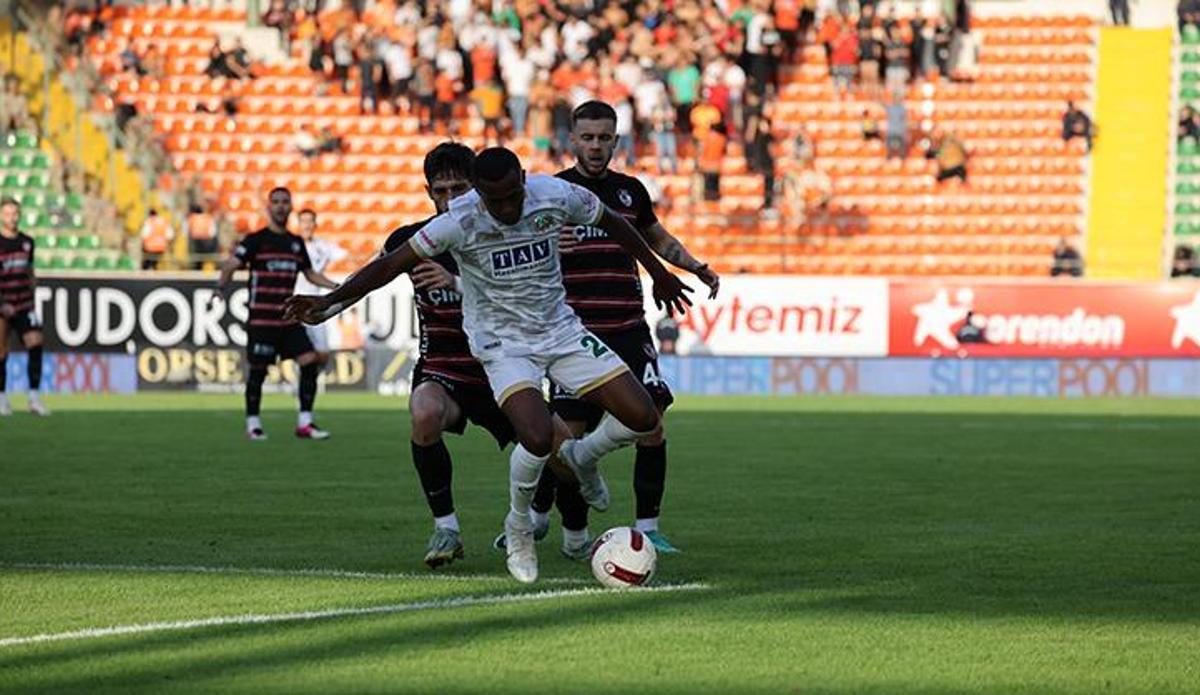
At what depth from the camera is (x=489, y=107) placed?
39.4 metres

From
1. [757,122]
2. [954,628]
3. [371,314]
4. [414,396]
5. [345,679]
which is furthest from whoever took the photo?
[757,122]

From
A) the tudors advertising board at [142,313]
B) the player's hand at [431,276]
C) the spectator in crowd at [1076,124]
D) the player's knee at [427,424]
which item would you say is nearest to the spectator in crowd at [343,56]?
the tudors advertising board at [142,313]

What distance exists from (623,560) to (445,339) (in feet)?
6.46

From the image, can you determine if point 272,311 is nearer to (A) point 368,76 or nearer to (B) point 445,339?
(B) point 445,339

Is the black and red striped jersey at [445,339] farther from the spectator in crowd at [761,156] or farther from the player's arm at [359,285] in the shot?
the spectator in crowd at [761,156]

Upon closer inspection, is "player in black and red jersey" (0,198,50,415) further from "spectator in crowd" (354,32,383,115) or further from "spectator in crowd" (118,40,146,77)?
"spectator in crowd" (118,40,146,77)

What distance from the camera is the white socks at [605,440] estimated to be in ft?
35.4

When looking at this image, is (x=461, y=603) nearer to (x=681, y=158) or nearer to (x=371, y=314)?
(x=371, y=314)

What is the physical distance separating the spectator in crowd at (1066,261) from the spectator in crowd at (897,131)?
3.51 metres

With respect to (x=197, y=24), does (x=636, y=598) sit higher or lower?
lower

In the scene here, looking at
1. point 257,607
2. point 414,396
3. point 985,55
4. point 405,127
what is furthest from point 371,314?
point 257,607

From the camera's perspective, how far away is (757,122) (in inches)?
1522

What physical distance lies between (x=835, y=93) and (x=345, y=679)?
111 feet

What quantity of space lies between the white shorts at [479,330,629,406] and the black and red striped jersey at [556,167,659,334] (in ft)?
3.86
